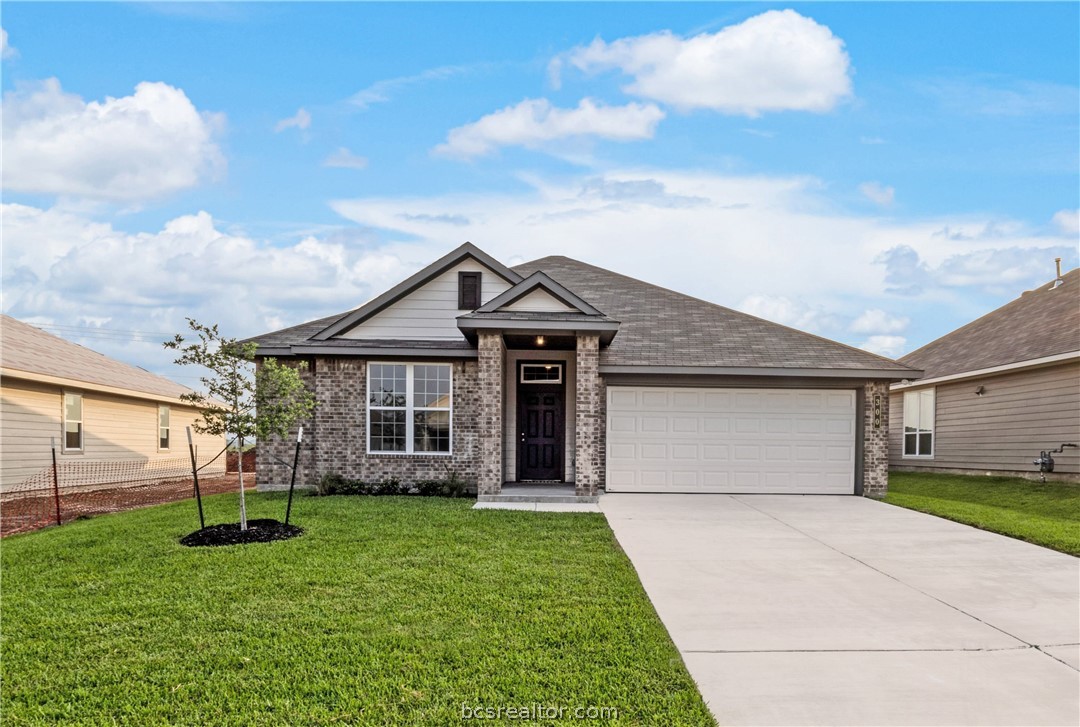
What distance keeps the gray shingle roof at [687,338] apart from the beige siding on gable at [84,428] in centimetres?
604

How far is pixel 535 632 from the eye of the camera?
4961mm

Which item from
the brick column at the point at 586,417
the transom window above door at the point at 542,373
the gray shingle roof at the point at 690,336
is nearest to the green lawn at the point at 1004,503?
the gray shingle roof at the point at 690,336

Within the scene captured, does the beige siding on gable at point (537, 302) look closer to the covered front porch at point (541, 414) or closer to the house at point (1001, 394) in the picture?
the covered front porch at point (541, 414)

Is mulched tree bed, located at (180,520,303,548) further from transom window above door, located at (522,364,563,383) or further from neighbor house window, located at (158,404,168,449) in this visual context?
neighbor house window, located at (158,404,168,449)

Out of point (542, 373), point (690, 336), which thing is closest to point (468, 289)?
point (542, 373)

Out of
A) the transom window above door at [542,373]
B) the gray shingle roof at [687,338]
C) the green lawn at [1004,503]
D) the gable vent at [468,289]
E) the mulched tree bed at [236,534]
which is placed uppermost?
the gable vent at [468,289]

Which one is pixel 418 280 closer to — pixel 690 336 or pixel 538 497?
pixel 538 497

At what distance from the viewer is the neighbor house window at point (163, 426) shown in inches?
880

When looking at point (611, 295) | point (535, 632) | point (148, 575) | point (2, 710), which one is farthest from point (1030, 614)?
point (611, 295)

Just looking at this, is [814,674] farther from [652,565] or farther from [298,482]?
[298,482]

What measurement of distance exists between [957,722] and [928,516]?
8.64m

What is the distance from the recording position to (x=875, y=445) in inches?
550

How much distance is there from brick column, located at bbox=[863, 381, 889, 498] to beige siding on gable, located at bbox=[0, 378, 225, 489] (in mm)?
15549
